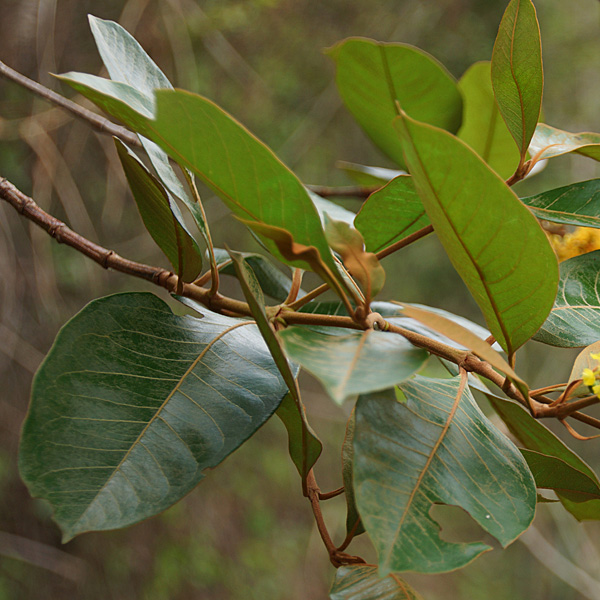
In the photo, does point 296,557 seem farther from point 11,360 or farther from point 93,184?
point 93,184

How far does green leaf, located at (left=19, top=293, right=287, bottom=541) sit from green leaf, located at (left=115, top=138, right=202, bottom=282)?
0.04m

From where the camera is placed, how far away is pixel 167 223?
0.36 m

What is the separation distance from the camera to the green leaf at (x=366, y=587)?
0.28 meters

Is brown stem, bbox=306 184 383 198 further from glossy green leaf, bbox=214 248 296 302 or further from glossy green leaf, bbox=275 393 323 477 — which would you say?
glossy green leaf, bbox=275 393 323 477

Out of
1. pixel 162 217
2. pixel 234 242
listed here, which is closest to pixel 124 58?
pixel 162 217

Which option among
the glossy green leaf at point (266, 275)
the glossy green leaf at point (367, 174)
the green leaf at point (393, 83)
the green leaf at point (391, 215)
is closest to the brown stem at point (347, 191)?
the glossy green leaf at point (367, 174)

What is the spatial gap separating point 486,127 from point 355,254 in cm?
53

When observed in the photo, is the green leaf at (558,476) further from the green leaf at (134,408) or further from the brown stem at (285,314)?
the green leaf at (134,408)

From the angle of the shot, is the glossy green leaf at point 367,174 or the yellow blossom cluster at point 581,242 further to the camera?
the glossy green leaf at point 367,174

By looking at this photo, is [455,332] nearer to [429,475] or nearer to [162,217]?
[429,475]

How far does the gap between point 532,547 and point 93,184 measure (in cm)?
175

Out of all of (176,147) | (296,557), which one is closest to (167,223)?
(176,147)

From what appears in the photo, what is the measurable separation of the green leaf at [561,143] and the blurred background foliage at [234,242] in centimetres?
91

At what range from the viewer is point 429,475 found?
256 millimetres
